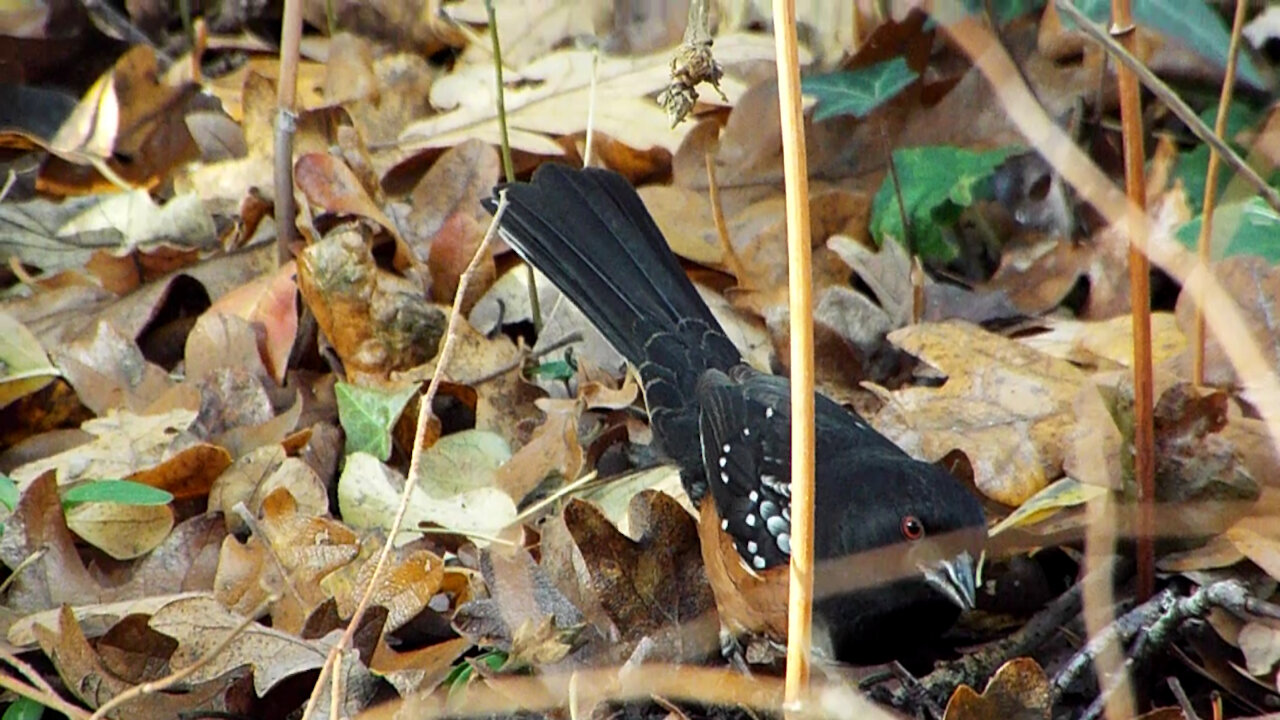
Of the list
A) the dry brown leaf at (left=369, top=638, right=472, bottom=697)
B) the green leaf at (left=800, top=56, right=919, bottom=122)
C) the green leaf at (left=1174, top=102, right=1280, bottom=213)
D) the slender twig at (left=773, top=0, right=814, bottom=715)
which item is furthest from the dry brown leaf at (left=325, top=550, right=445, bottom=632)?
the green leaf at (left=1174, top=102, right=1280, bottom=213)

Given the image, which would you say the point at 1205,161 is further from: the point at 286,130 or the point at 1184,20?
the point at 286,130

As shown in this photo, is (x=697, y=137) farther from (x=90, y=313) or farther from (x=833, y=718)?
(x=833, y=718)

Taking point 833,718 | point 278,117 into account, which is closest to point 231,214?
point 278,117

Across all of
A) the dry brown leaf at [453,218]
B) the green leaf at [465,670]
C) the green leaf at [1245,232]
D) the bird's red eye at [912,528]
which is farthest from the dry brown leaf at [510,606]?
the green leaf at [1245,232]

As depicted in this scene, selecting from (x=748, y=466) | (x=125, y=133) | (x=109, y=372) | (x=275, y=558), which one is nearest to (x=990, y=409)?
(x=748, y=466)

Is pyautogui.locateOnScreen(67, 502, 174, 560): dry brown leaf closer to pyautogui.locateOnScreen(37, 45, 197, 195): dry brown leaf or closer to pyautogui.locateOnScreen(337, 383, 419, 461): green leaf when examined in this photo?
pyautogui.locateOnScreen(337, 383, 419, 461): green leaf

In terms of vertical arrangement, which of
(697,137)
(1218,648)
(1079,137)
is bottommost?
(1218,648)
